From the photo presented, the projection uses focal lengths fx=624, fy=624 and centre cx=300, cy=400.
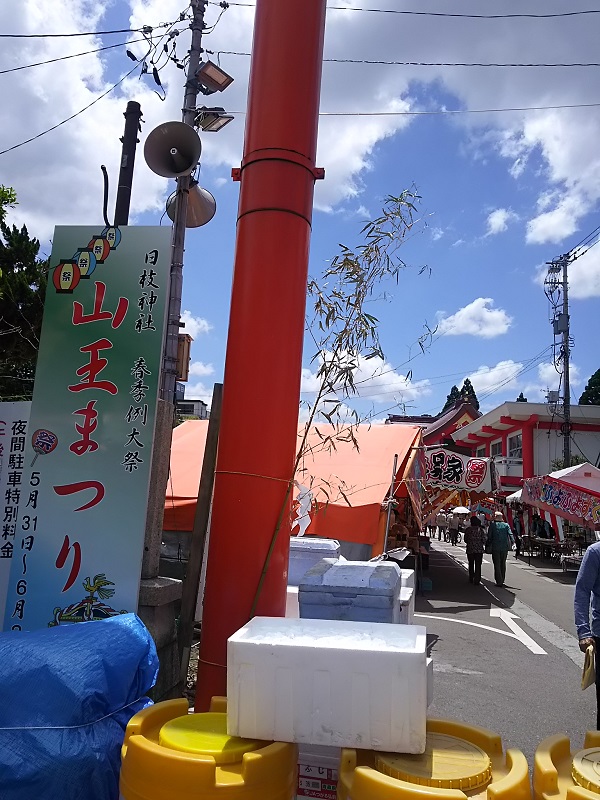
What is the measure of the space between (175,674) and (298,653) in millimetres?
2812

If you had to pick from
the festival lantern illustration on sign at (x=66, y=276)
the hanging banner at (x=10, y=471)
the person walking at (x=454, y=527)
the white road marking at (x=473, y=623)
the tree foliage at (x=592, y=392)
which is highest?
the tree foliage at (x=592, y=392)

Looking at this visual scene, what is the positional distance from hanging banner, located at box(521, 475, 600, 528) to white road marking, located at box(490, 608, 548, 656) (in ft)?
21.6

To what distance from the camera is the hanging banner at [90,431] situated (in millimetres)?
4012

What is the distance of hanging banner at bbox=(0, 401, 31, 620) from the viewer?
432cm

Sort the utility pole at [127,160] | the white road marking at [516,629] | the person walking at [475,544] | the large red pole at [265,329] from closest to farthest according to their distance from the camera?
the large red pole at [265,329], the utility pole at [127,160], the white road marking at [516,629], the person walking at [475,544]

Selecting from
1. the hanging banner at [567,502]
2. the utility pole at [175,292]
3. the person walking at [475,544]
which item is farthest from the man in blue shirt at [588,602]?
the hanging banner at [567,502]

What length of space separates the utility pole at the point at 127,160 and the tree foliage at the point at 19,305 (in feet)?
11.5

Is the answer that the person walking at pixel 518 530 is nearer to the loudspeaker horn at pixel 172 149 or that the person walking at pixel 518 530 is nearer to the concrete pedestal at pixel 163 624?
the concrete pedestal at pixel 163 624

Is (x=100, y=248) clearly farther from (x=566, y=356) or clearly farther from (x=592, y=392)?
(x=592, y=392)

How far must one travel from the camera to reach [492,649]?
9.29 m

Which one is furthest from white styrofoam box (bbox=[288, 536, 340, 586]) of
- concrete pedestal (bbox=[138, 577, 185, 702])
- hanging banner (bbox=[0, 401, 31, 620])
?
hanging banner (bbox=[0, 401, 31, 620])

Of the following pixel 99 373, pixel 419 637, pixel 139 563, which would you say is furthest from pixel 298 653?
pixel 99 373

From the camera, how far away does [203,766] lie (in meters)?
2.10

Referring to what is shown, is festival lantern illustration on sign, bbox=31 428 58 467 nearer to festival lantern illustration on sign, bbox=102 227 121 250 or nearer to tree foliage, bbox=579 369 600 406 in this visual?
festival lantern illustration on sign, bbox=102 227 121 250
